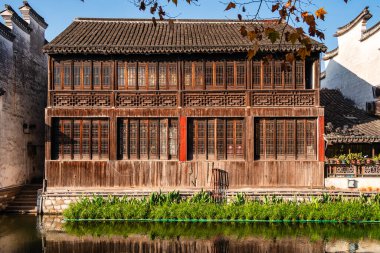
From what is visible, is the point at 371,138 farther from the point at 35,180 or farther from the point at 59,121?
the point at 35,180

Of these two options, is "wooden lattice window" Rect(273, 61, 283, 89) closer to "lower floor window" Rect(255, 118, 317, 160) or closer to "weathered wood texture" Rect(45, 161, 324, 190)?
"lower floor window" Rect(255, 118, 317, 160)

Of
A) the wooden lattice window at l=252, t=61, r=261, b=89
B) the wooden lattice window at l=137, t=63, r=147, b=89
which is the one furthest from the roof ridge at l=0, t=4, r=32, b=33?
the wooden lattice window at l=252, t=61, r=261, b=89

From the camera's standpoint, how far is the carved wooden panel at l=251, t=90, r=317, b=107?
1667cm

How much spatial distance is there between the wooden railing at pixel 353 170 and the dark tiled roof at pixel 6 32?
48.7 feet

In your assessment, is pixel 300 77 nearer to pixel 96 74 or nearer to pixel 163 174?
pixel 163 174

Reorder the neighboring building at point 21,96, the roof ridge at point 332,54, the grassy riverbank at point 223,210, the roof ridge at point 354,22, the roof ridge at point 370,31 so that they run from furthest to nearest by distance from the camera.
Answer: the roof ridge at point 332,54 < the roof ridge at point 354,22 < the roof ridge at point 370,31 < the neighboring building at point 21,96 < the grassy riverbank at point 223,210

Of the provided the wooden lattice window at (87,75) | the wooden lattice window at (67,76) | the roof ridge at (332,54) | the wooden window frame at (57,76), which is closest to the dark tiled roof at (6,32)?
the wooden window frame at (57,76)

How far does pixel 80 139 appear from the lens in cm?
1672

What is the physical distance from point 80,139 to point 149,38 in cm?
545

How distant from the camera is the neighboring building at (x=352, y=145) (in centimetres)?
1648

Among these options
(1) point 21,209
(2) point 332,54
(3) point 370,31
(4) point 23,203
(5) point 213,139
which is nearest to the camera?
(1) point 21,209

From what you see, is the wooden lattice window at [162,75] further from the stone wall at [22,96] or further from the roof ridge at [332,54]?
the roof ridge at [332,54]

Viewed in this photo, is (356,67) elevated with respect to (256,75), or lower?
elevated

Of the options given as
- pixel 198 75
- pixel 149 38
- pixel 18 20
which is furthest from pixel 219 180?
pixel 18 20
